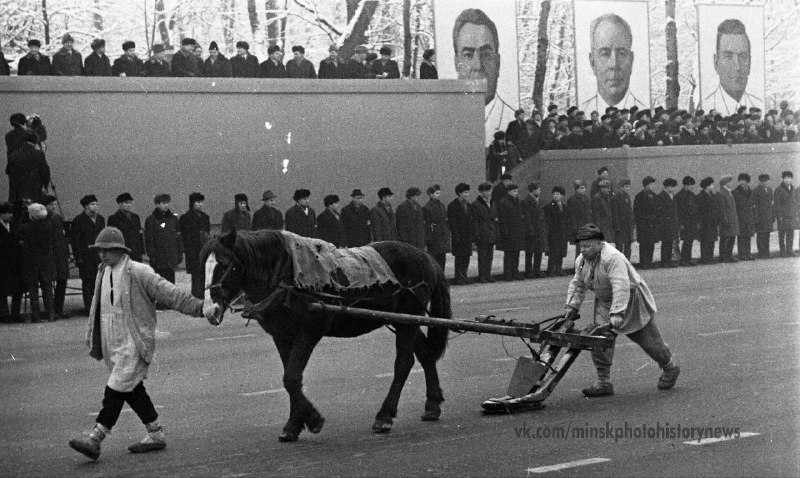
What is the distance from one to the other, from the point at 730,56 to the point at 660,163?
587cm

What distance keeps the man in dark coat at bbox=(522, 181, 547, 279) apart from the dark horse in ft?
53.9

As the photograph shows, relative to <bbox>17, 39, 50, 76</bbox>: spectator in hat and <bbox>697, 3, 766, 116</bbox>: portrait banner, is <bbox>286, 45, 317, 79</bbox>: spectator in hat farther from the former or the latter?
<bbox>697, 3, 766, 116</bbox>: portrait banner

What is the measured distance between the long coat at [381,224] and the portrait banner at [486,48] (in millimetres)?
7954

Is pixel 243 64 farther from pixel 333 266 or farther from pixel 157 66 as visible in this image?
pixel 333 266

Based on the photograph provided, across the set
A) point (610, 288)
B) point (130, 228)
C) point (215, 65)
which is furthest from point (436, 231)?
point (610, 288)

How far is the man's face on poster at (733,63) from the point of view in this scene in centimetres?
3884

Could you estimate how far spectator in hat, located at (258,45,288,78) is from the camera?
28.3 meters

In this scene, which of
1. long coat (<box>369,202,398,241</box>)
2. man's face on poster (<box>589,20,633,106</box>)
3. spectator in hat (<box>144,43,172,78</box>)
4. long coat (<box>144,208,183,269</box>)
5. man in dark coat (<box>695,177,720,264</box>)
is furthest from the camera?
man's face on poster (<box>589,20,633,106</box>)

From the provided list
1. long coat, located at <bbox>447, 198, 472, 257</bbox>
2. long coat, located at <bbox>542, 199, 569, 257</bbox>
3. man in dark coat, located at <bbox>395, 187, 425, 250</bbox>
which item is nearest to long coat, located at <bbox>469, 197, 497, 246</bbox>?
long coat, located at <bbox>447, 198, 472, 257</bbox>

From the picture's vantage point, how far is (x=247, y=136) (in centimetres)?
2808

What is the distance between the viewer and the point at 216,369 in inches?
540

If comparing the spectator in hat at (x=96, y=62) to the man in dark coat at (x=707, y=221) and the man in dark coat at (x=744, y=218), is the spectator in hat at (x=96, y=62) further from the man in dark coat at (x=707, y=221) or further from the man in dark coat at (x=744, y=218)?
the man in dark coat at (x=744, y=218)

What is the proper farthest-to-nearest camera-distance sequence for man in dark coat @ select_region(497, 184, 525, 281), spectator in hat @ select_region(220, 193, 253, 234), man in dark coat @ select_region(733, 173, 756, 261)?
man in dark coat @ select_region(733, 173, 756, 261) < man in dark coat @ select_region(497, 184, 525, 281) < spectator in hat @ select_region(220, 193, 253, 234)

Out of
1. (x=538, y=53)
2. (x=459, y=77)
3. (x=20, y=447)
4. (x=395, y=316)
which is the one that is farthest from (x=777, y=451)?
(x=538, y=53)
